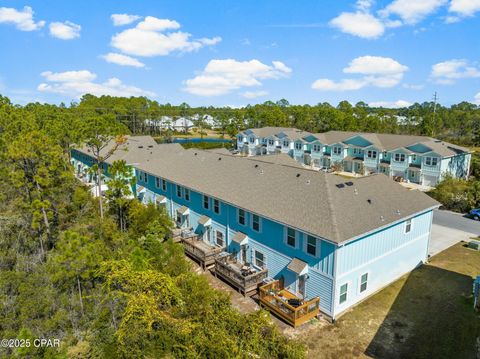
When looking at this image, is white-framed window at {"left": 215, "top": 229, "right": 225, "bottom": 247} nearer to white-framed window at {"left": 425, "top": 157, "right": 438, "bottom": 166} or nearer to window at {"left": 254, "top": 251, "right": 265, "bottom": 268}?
window at {"left": 254, "top": 251, "right": 265, "bottom": 268}

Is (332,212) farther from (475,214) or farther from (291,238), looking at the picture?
(475,214)

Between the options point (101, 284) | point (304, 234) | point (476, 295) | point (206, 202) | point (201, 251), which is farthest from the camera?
point (206, 202)

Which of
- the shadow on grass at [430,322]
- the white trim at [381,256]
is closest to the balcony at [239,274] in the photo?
the white trim at [381,256]

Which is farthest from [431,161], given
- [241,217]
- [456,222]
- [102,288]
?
[102,288]

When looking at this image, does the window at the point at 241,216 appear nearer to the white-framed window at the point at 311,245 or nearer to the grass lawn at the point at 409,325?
the white-framed window at the point at 311,245

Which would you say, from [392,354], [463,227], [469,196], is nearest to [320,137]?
[469,196]

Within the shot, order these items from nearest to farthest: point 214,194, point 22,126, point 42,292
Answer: point 42,292
point 214,194
point 22,126

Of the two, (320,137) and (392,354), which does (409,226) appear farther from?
(320,137)
